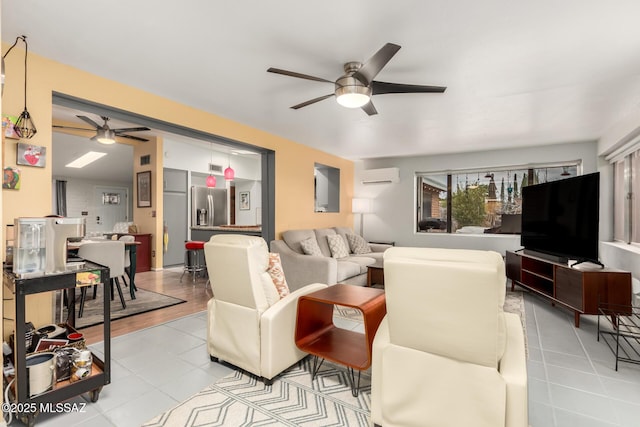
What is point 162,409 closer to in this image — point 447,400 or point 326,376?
point 326,376

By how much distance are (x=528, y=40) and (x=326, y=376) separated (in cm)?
274

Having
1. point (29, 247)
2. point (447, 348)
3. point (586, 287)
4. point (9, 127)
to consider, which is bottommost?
point (586, 287)

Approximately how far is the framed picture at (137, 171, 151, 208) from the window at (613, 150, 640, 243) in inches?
304

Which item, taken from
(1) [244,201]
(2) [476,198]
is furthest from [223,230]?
(2) [476,198]

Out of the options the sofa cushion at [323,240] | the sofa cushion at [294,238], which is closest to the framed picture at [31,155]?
the sofa cushion at [294,238]

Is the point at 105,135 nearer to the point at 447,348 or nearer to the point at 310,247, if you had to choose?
the point at 310,247

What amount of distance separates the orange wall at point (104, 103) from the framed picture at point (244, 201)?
3.40m

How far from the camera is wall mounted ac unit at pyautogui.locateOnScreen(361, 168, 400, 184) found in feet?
21.7

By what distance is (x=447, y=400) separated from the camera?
1.48 m

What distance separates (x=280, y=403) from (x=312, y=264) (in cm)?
244

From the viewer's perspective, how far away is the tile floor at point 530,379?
6.07 feet

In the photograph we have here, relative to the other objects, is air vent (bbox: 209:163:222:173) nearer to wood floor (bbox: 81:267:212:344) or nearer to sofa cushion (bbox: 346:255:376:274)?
wood floor (bbox: 81:267:212:344)

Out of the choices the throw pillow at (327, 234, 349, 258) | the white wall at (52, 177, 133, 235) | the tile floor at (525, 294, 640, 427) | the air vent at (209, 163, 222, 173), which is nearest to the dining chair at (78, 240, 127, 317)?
the throw pillow at (327, 234, 349, 258)

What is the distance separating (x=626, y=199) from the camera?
433 centimetres
